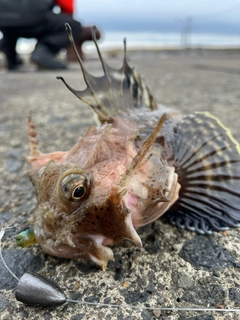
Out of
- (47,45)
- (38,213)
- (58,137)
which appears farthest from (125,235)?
(47,45)

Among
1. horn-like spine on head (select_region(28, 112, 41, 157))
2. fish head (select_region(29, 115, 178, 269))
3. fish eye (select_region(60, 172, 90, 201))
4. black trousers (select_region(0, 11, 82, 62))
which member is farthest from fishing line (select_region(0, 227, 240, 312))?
black trousers (select_region(0, 11, 82, 62))

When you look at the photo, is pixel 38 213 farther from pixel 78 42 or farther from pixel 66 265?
pixel 78 42

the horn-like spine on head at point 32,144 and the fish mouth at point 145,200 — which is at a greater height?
the horn-like spine on head at point 32,144

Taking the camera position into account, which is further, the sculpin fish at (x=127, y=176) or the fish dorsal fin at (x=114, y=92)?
the fish dorsal fin at (x=114, y=92)

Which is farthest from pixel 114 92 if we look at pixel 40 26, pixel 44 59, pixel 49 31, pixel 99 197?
pixel 49 31

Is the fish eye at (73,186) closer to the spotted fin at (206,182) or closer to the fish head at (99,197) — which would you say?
the fish head at (99,197)

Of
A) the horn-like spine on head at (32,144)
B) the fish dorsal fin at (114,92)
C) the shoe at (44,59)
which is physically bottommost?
the shoe at (44,59)

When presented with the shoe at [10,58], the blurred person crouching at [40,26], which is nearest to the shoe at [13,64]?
the shoe at [10,58]
